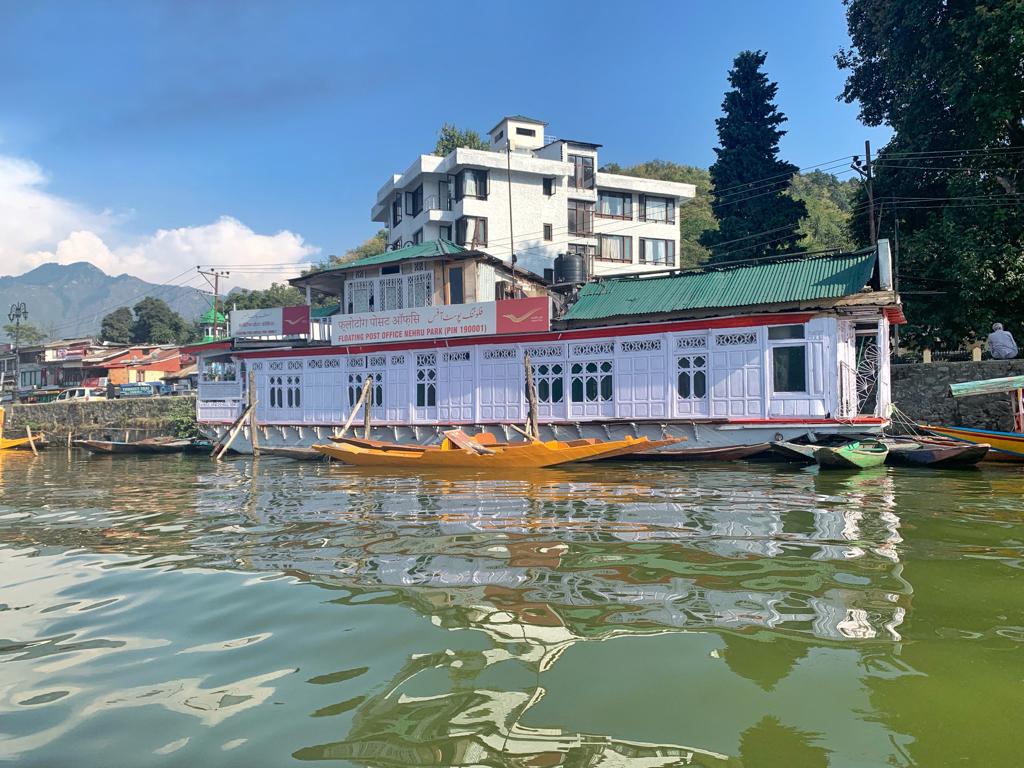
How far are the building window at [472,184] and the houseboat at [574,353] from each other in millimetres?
12309

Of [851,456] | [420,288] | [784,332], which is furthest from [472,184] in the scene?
[851,456]

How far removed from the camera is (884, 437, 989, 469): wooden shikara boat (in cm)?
1398

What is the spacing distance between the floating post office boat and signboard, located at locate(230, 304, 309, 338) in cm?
1888

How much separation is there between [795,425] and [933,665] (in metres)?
13.3

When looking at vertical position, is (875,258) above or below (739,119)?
below

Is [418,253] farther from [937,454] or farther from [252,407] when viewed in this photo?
[937,454]

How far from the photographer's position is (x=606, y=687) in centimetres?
375

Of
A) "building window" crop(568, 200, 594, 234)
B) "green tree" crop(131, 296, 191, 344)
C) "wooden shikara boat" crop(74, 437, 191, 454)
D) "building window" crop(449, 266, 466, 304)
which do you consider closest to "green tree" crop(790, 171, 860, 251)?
"building window" crop(568, 200, 594, 234)

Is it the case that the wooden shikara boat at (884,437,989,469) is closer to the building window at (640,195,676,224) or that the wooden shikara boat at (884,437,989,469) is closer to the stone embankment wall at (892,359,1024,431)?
the stone embankment wall at (892,359,1024,431)

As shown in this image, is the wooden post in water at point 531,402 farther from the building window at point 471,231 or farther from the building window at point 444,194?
the building window at point 444,194

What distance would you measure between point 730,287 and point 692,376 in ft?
9.31

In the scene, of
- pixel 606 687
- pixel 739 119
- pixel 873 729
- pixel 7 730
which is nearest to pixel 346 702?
pixel 606 687

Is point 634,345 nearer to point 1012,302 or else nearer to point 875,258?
point 875,258

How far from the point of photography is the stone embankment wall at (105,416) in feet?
122
